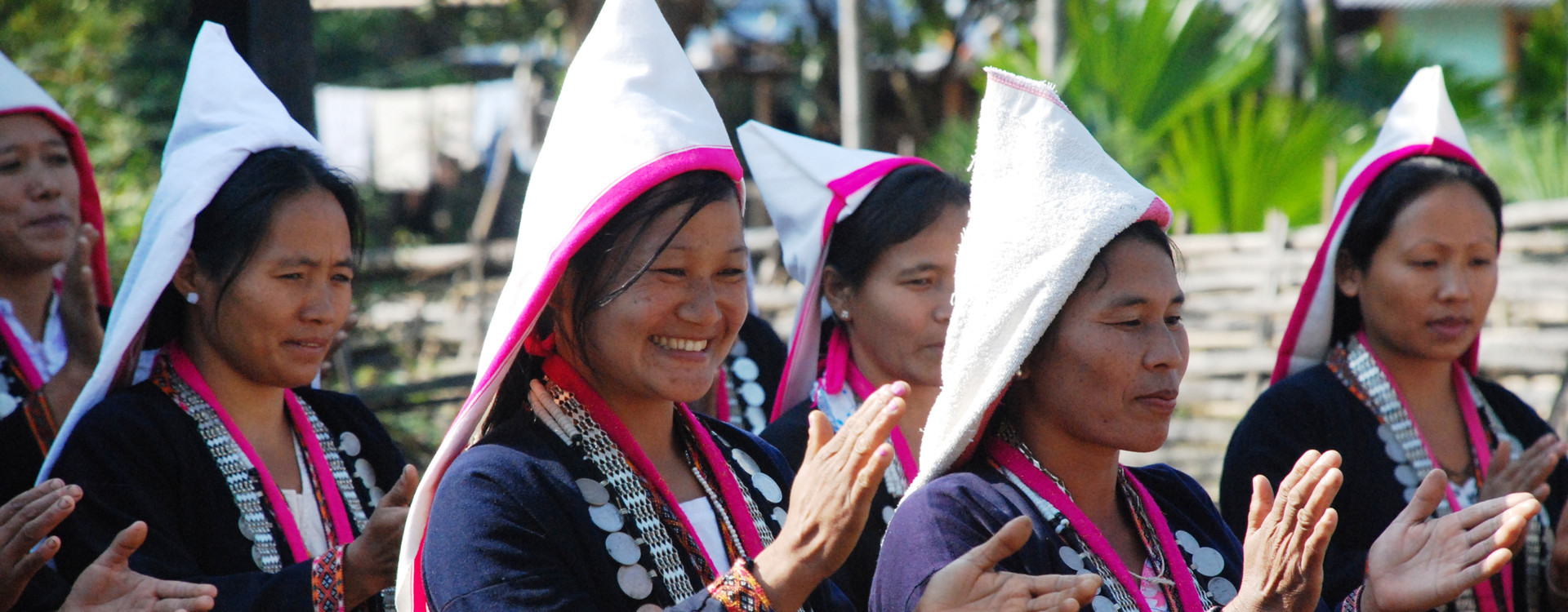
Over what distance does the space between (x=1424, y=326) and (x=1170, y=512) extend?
4.06ft

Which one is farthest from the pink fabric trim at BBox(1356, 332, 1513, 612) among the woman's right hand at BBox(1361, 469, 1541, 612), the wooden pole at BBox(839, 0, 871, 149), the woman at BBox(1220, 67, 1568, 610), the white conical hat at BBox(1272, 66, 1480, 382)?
the wooden pole at BBox(839, 0, 871, 149)

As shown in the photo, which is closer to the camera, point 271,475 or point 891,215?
point 271,475

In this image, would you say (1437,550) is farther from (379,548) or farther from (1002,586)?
(379,548)

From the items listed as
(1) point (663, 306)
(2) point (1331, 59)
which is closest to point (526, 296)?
(1) point (663, 306)

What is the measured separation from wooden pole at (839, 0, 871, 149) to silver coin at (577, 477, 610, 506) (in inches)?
233

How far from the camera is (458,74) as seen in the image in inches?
562

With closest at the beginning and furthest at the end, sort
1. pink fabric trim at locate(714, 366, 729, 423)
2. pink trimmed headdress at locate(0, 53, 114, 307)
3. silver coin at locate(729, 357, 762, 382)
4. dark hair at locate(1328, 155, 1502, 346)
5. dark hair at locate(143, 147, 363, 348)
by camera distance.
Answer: dark hair at locate(143, 147, 363, 348), dark hair at locate(1328, 155, 1502, 346), pink trimmed headdress at locate(0, 53, 114, 307), pink fabric trim at locate(714, 366, 729, 423), silver coin at locate(729, 357, 762, 382)

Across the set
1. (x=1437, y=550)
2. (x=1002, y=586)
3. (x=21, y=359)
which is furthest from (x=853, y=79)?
(x=1002, y=586)

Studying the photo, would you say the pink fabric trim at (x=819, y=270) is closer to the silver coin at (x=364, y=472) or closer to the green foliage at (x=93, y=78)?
the silver coin at (x=364, y=472)

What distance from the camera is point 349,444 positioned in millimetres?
3029

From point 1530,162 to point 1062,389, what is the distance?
8.98 meters

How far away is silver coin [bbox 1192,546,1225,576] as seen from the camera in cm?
238

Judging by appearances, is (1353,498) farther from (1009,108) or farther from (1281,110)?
(1281,110)

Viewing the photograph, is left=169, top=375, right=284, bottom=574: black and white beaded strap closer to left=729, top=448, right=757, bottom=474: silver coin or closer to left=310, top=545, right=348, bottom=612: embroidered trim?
left=310, top=545, right=348, bottom=612: embroidered trim
